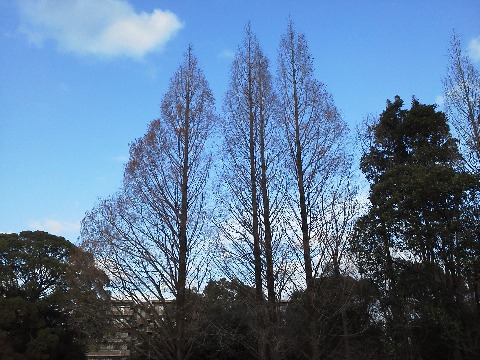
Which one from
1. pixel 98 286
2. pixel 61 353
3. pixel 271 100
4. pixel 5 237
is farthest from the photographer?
pixel 5 237

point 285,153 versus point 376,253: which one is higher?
point 285,153

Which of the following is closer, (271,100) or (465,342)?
(465,342)

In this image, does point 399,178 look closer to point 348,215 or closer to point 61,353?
point 348,215

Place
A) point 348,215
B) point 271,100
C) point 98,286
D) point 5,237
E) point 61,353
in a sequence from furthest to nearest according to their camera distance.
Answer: point 5,237
point 61,353
point 271,100
point 348,215
point 98,286

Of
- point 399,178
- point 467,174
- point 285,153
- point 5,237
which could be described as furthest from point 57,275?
point 467,174

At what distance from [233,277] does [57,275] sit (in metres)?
16.3

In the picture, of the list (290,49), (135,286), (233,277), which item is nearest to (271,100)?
(290,49)

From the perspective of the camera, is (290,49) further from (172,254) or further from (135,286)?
(135,286)

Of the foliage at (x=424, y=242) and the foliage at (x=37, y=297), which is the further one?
the foliage at (x=37, y=297)

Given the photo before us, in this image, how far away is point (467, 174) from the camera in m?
11.2

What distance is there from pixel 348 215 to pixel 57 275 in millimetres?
17980

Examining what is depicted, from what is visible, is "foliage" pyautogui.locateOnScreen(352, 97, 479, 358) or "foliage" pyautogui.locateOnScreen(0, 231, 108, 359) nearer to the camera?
"foliage" pyautogui.locateOnScreen(352, 97, 479, 358)

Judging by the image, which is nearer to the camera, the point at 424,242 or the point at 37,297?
the point at 424,242

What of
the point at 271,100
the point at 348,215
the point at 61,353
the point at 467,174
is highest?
the point at 271,100
